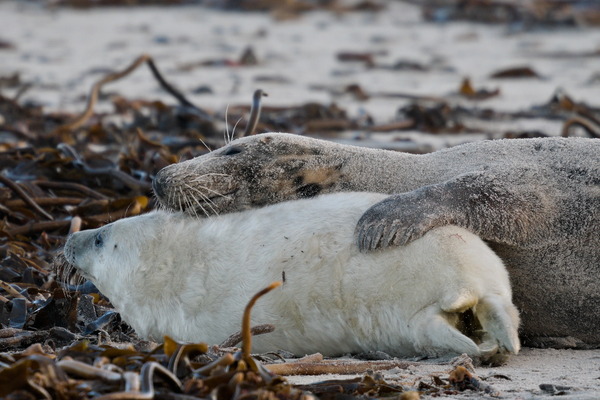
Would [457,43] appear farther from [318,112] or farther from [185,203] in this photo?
[185,203]

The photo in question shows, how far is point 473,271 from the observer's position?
3.61m

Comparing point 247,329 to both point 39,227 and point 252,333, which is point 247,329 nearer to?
point 252,333

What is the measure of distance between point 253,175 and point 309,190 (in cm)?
26

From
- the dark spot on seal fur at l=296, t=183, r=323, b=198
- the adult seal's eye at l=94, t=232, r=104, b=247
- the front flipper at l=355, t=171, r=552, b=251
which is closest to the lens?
the front flipper at l=355, t=171, r=552, b=251

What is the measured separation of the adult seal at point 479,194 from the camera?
411 centimetres

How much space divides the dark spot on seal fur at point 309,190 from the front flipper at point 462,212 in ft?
2.29

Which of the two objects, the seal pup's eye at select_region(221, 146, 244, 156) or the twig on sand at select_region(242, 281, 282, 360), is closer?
the twig on sand at select_region(242, 281, 282, 360)

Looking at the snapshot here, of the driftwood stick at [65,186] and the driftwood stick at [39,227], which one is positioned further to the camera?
the driftwood stick at [65,186]

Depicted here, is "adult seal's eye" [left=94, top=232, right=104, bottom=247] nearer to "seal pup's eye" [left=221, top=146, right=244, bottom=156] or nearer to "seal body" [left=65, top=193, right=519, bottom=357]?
"seal body" [left=65, top=193, right=519, bottom=357]

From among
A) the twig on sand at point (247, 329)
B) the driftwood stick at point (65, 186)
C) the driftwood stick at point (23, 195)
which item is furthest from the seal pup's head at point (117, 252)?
the driftwood stick at point (65, 186)

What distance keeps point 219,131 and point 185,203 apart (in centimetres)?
431

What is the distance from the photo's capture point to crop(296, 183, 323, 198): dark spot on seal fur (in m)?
4.82

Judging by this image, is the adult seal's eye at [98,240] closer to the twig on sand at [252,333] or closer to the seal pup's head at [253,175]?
the seal pup's head at [253,175]

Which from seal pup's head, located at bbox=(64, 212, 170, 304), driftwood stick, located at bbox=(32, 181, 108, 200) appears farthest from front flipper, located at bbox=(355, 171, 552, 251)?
driftwood stick, located at bbox=(32, 181, 108, 200)
